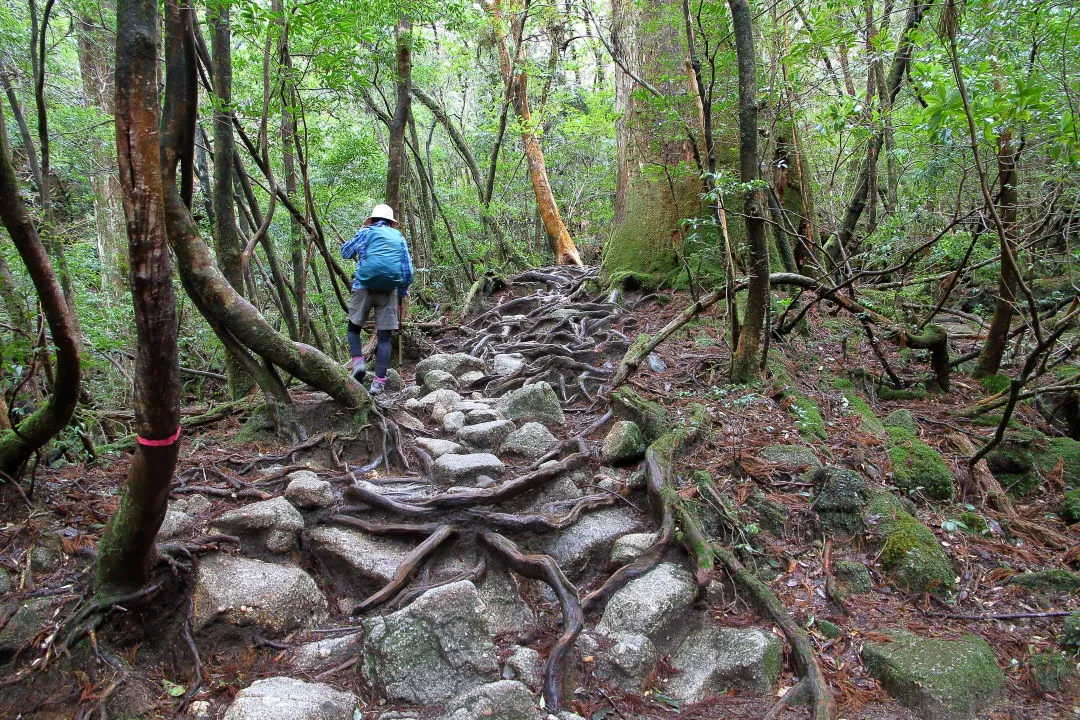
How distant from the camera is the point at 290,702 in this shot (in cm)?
274

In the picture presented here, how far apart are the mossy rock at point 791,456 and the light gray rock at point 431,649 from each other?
2519mm

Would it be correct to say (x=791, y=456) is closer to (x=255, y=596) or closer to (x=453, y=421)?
(x=453, y=421)

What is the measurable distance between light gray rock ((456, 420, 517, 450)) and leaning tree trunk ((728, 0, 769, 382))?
7.41 feet

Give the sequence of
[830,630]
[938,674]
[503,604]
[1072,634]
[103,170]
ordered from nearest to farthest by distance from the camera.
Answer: [938,674] → [1072,634] → [830,630] → [503,604] → [103,170]

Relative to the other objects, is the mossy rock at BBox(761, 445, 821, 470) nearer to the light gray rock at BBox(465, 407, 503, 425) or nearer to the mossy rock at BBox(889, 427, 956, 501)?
the mossy rock at BBox(889, 427, 956, 501)

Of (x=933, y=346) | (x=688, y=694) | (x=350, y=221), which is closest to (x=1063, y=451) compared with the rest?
(x=933, y=346)

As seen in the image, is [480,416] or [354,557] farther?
[480,416]

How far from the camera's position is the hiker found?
699 centimetres

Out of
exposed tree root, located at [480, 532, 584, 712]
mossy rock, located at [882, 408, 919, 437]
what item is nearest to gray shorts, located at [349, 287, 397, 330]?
exposed tree root, located at [480, 532, 584, 712]

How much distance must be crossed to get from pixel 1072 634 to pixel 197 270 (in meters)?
6.08

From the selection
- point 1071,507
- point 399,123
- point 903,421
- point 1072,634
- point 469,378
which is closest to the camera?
point 1072,634

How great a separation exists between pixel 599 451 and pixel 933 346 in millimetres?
3777

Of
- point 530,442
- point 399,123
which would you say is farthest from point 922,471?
point 399,123

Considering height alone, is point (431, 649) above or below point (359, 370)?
below
